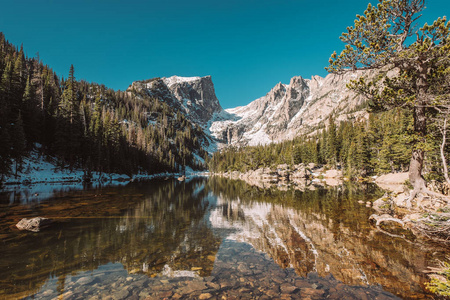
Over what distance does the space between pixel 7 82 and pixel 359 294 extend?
7357 centimetres

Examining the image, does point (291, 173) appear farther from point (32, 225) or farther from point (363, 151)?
point (32, 225)

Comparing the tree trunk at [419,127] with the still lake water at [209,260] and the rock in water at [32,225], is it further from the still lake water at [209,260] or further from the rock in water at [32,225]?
the rock in water at [32,225]

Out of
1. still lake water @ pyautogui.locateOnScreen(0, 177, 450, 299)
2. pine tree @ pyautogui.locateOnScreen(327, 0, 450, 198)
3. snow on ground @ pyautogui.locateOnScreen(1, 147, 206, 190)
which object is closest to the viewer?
still lake water @ pyautogui.locateOnScreen(0, 177, 450, 299)

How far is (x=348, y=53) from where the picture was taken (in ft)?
38.8

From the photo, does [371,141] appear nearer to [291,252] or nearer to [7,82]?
Result: [291,252]

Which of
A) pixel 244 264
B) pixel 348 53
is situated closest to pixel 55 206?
pixel 244 264

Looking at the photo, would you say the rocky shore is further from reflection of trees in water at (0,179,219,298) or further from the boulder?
reflection of trees in water at (0,179,219,298)

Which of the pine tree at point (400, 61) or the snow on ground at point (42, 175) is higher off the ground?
the pine tree at point (400, 61)

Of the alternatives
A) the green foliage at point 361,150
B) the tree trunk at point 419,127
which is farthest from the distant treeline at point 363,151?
the tree trunk at point 419,127

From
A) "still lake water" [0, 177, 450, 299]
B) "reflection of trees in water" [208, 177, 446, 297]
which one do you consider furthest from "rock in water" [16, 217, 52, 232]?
"reflection of trees in water" [208, 177, 446, 297]

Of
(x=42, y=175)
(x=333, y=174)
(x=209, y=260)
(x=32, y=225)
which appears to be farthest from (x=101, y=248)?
(x=333, y=174)

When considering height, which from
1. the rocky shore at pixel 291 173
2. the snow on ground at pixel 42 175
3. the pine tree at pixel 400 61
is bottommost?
the rocky shore at pixel 291 173

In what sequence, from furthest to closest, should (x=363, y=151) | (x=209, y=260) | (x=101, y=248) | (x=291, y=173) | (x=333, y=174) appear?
1. (x=291, y=173)
2. (x=333, y=174)
3. (x=363, y=151)
4. (x=101, y=248)
5. (x=209, y=260)

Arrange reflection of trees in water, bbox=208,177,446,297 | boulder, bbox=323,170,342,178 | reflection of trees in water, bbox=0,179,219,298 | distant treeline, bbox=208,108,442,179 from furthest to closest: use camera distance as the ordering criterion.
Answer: boulder, bbox=323,170,342,178
distant treeline, bbox=208,108,442,179
reflection of trees in water, bbox=0,179,219,298
reflection of trees in water, bbox=208,177,446,297
